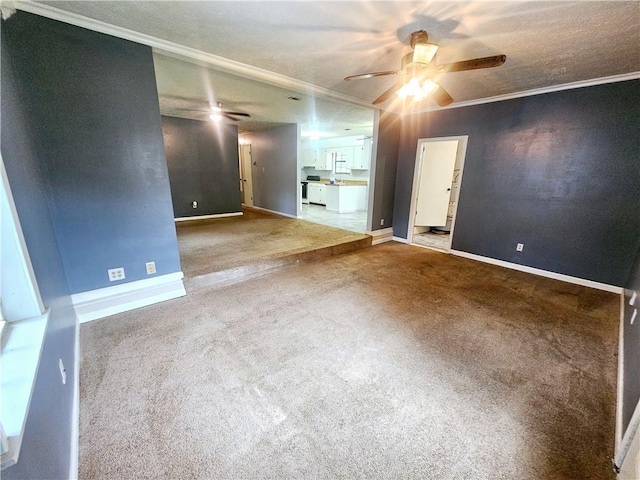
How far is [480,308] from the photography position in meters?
2.65

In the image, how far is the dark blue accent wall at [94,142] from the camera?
190 centimetres

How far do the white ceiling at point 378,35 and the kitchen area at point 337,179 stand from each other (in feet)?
11.8

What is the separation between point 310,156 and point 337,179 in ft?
4.61

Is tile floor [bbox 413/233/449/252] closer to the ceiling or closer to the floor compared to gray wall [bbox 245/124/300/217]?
closer to the floor

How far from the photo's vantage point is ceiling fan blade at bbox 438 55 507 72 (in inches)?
68.7

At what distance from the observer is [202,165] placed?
6.01 meters

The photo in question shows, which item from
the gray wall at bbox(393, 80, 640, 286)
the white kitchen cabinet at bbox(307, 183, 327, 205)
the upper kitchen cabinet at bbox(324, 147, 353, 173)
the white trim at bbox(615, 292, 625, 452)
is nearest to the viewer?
the white trim at bbox(615, 292, 625, 452)

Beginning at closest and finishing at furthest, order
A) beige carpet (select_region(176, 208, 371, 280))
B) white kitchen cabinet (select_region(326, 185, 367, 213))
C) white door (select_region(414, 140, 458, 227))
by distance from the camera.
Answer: beige carpet (select_region(176, 208, 371, 280))
white door (select_region(414, 140, 458, 227))
white kitchen cabinet (select_region(326, 185, 367, 213))

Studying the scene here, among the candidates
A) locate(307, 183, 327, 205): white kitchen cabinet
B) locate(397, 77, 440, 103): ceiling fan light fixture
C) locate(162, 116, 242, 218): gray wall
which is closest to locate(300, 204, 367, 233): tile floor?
locate(307, 183, 327, 205): white kitchen cabinet

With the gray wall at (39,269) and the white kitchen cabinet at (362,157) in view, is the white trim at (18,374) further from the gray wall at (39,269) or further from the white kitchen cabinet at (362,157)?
the white kitchen cabinet at (362,157)

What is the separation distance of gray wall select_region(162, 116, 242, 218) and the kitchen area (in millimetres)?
1904

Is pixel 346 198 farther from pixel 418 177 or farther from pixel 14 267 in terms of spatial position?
pixel 14 267

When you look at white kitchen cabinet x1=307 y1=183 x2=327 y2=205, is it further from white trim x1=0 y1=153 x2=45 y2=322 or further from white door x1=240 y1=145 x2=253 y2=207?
white trim x1=0 y1=153 x2=45 y2=322

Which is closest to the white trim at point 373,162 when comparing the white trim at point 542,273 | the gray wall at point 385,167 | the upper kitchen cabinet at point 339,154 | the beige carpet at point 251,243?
the gray wall at point 385,167
